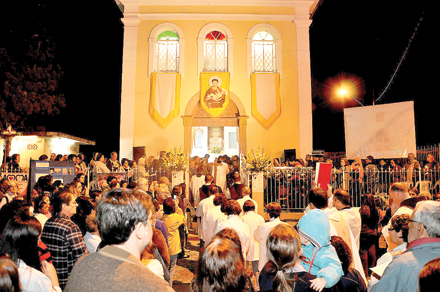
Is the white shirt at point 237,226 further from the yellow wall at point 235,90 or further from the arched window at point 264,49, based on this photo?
the arched window at point 264,49

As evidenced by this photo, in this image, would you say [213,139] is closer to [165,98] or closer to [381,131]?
[165,98]

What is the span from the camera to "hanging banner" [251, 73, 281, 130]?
56.0ft

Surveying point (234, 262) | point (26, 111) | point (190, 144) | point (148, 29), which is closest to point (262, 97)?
point (190, 144)

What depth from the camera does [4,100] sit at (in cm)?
1920

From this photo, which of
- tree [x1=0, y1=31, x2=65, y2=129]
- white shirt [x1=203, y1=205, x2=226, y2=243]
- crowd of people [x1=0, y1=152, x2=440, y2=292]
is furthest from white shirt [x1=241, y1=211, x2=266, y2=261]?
tree [x1=0, y1=31, x2=65, y2=129]

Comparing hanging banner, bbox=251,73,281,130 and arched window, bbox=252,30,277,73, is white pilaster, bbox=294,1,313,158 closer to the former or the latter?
hanging banner, bbox=251,73,281,130

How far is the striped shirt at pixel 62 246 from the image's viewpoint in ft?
11.7

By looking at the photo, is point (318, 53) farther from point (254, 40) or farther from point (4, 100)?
point (4, 100)

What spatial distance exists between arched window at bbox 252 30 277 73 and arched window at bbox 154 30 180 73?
13.3 ft

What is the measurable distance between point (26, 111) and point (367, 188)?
60.9 feet

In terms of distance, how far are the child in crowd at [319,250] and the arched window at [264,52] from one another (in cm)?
1510

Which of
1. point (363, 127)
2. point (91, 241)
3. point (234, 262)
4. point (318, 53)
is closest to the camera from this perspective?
point (234, 262)

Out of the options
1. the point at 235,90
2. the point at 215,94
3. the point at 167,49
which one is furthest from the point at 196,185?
the point at 167,49

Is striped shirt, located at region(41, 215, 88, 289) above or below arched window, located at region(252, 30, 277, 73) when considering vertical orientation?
below
